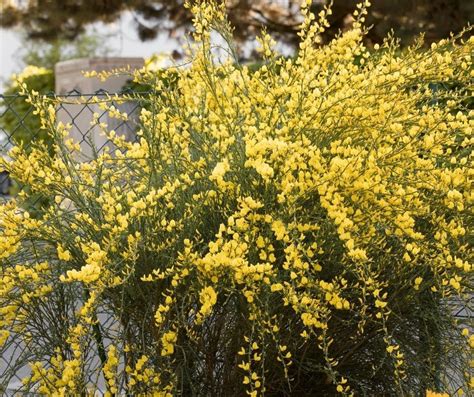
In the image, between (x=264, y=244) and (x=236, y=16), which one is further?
(x=236, y=16)

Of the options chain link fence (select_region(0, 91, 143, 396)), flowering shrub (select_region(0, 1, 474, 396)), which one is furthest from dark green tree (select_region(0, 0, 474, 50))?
flowering shrub (select_region(0, 1, 474, 396))

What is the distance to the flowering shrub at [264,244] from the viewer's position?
8.42ft

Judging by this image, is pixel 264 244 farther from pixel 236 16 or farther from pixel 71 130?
pixel 236 16

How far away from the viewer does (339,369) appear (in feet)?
9.45

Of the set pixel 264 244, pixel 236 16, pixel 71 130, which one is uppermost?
pixel 236 16

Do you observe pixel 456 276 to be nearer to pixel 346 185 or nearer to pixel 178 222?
pixel 346 185

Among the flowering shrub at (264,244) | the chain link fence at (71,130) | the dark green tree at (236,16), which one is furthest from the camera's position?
the dark green tree at (236,16)

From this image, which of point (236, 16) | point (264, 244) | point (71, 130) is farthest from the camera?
point (236, 16)

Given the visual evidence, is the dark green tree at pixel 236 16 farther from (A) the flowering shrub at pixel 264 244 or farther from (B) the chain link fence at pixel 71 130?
(A) the flowering shrub at pixel 264 244

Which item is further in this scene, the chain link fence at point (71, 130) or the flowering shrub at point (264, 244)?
the chain link fence at point (71, 130)

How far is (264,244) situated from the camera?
2.57 metres

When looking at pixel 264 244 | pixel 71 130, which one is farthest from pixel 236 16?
pixel 264 244

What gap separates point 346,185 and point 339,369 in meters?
0.59

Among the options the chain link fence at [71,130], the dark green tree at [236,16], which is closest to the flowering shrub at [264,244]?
the chain link fence at [71,130]
